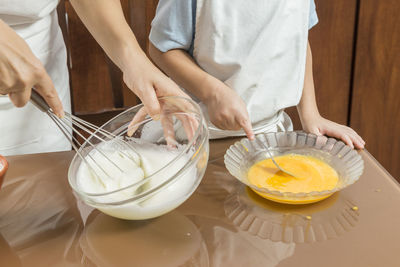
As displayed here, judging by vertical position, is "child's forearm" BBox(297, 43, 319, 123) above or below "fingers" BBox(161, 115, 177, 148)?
below

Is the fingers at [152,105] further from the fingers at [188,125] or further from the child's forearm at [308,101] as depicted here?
the child's forearm at [308,101]

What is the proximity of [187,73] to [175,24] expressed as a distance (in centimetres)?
12

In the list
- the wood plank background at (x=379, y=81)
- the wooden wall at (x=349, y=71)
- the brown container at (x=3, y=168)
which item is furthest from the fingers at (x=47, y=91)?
the wood plank background at (x=379, y=81)

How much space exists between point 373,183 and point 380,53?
1235 mm

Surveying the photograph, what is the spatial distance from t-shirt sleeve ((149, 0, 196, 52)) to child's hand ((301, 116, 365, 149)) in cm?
35

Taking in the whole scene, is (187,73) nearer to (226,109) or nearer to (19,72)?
(226,109)

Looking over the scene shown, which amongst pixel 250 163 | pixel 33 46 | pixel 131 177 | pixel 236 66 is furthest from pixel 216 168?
pixel 33 46

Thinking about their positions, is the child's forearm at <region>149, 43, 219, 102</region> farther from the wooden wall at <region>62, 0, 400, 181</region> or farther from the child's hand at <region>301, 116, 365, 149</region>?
the wooden wall at <region>62, 0, 400, 181</region>

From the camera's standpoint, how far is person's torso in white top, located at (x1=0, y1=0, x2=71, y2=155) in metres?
0.96

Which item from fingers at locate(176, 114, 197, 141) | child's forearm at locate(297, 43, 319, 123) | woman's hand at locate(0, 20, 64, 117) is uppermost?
woman's hand at locate(0, 20, 64, 117)

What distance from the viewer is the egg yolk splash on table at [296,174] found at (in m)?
0.72

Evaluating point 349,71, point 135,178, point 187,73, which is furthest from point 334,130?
point 349,71

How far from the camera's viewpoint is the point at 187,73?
106 centimetres

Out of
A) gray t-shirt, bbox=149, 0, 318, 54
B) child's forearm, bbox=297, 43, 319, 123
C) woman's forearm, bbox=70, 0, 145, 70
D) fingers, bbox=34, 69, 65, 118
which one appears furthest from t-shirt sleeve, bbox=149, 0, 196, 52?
fingers, bbox=34, 69, 65, 118
